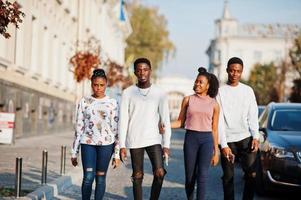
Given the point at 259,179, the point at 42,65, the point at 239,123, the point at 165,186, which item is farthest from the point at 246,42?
the point at 239,123

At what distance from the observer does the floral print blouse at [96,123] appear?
7.97m

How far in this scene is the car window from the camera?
11562mm

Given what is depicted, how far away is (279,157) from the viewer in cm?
1028

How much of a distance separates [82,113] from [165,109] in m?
A: 1.07

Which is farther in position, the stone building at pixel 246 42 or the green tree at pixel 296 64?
the stone building at pixel 246 42

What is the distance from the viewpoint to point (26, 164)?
590 inches

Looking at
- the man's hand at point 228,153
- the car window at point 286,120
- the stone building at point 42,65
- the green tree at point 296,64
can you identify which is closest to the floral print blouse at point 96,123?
the man's hand at point 228,153

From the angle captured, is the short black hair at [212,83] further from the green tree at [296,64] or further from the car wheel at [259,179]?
the green tree at [296,64]

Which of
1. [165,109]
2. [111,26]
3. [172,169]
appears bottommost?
[172,169]

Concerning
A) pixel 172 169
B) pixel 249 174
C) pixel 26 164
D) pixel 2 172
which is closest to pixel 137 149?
pixel 249 174

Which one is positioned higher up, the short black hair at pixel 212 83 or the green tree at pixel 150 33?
the green tree at pixel 150 33

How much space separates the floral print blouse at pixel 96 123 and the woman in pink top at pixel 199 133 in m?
0.74

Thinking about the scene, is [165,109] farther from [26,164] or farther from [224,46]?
[224,46]

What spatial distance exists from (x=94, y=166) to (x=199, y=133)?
131cm
